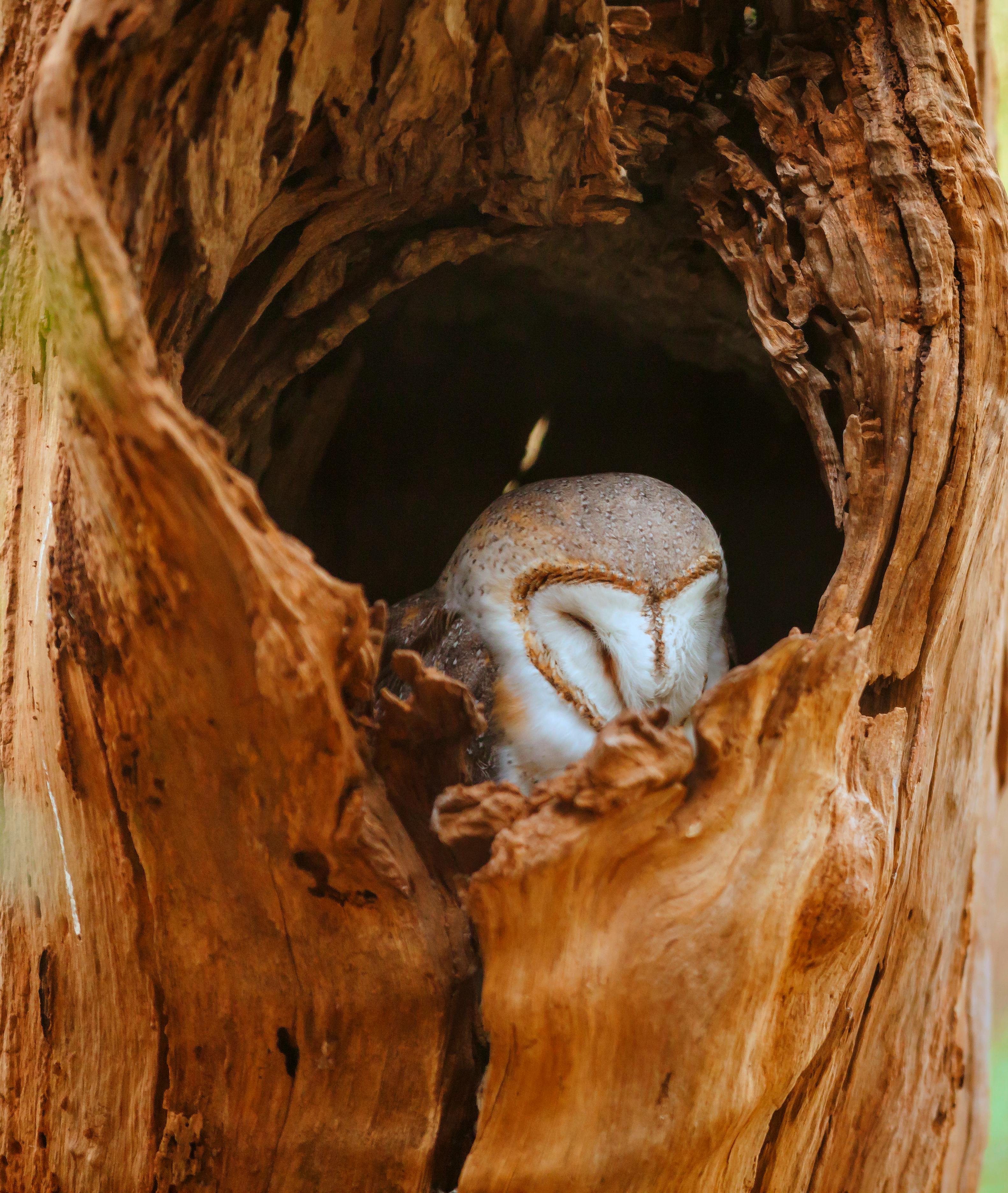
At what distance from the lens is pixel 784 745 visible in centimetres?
113

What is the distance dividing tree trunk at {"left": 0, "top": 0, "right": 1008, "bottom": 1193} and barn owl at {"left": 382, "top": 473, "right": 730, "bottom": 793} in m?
0.26

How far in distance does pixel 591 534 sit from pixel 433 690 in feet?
1.71

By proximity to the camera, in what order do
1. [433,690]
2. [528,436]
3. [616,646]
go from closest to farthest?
[433,690] < [616,646] < [528,436]

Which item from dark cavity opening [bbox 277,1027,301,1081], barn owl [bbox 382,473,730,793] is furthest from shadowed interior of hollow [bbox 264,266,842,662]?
dark cavity opening [bbox 277,1027,301,1081]

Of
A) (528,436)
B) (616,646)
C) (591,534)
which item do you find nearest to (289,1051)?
(616,646)

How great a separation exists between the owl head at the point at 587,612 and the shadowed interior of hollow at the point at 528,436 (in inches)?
16.3

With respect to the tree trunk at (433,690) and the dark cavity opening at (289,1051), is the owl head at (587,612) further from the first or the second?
the dark cavity opening at (289,1051)

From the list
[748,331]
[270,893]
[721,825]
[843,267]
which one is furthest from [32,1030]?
[748,331]

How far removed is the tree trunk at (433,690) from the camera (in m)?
1.03

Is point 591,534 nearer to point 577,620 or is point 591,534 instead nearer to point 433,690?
point 577,620

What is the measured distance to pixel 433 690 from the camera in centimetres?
112

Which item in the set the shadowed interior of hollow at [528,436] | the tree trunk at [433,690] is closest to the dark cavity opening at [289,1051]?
the tree trunk at [433,690]

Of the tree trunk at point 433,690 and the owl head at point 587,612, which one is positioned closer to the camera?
the tree trunk at point 433,690

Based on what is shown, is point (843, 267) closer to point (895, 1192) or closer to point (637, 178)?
point (637, 178)
